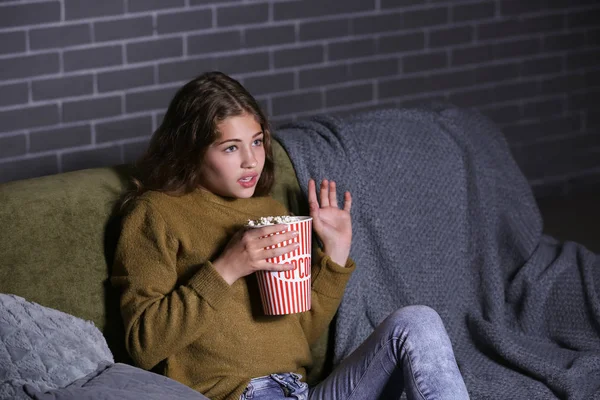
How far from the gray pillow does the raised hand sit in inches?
11.0

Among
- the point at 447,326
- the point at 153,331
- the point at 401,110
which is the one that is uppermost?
the point at 401,110

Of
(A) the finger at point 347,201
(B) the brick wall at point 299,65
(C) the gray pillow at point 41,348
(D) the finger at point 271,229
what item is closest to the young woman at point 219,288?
(D) the finger at point 271,229

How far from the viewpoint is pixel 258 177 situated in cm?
217

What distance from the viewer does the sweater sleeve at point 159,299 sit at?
1954 mm

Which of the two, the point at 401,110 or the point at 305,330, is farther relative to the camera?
the point at 401,110

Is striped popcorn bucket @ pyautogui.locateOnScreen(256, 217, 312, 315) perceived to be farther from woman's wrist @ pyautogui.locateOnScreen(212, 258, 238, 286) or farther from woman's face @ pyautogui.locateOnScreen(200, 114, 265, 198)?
woman's face @ pyautogui.locateOnScreen(200, 114, 265, 198)

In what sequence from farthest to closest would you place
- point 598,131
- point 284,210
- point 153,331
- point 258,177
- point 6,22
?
1. point 598,131
2. point 6,22
3. point 284,210
4. point 258,177
5. point 153,331

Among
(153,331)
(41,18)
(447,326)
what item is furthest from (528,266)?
(41,18)

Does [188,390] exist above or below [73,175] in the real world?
below

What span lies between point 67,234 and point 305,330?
571 millimetres

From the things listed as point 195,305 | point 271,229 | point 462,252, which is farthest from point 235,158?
point 462,252

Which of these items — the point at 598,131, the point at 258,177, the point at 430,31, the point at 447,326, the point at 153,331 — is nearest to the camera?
the point at 153,331

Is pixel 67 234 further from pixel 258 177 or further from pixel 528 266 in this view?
pixel 528 266

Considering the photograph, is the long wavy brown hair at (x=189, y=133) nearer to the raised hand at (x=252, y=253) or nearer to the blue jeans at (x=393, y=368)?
the raised hand at (x=252, y=253)
